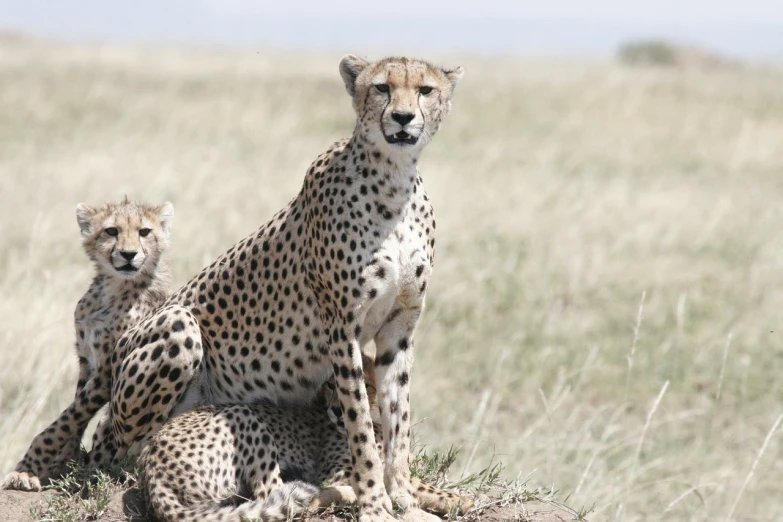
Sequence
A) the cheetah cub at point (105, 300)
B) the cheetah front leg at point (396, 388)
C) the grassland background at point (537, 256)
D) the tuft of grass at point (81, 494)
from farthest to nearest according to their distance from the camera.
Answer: the grassland background at point (537, 256) < the cheetah cub at point (105, 300) < the cheetah front leg at point (396, 388) < the tuft of grass at point (81, 494)

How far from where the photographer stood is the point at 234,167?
1005 centimetres

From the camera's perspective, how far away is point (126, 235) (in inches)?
144

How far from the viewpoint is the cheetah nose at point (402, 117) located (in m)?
3.10

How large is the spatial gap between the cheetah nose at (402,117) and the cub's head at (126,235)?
3.34ft

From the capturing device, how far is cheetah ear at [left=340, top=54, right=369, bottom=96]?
337 cm

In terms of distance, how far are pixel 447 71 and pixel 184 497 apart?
1585 millimetres

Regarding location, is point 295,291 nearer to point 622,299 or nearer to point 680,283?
point 622,299

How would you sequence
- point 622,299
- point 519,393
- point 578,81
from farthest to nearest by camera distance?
point 578,81
point 622,299
point 519,393

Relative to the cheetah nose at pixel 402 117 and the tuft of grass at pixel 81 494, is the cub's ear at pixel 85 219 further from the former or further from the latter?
the cheetah nose at pixel 402 117

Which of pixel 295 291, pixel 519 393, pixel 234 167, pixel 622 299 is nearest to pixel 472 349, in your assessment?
pixel 519 393

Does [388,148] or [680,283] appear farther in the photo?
[680,283]

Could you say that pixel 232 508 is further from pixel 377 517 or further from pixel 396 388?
pixel 396 388

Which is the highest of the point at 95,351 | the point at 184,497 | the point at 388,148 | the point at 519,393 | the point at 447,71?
the point at 447,71

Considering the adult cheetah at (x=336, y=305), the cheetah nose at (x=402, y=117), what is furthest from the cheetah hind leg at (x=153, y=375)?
the cheetah nose at (x=402, y=117)
